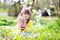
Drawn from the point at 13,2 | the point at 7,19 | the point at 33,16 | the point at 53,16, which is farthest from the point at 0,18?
the point at 53,16

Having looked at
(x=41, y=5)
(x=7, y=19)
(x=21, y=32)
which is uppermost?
(x=41, y=5)

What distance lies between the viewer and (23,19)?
5.48ft

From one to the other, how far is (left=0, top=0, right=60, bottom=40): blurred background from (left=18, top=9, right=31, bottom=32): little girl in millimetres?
41

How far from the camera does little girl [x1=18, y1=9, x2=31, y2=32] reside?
1.66 m

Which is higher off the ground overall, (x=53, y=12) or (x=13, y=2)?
(x=13, y=2)

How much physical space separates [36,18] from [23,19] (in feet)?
0.49

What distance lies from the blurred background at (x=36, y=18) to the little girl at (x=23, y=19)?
0.14ft

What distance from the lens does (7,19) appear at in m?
1.66

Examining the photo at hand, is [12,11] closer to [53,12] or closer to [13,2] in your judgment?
[13,2]

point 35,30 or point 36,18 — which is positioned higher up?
point 36,18

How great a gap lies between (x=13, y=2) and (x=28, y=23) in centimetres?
29

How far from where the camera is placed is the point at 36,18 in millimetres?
A: 1688

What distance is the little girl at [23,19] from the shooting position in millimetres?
1660

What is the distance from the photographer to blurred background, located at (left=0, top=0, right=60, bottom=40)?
63.7 inches
